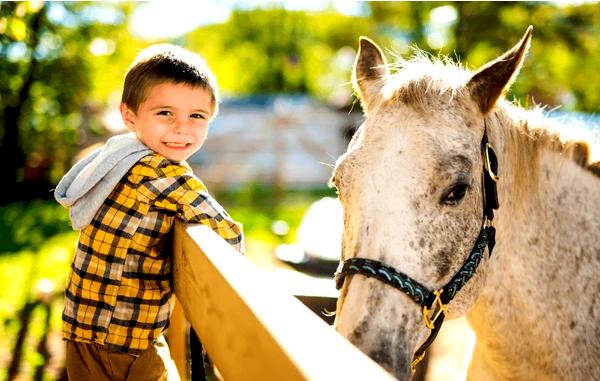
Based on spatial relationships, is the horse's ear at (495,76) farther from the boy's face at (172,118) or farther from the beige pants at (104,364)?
the beige pants at (104,364)

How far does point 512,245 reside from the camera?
2385 millimetres

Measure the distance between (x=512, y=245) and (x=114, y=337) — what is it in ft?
5.56

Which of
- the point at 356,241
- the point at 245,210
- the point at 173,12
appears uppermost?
the point at 173,12

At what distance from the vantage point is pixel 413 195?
6.25 ft

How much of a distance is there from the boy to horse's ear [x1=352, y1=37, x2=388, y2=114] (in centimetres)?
86

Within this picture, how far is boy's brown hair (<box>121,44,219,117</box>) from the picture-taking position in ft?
6.91

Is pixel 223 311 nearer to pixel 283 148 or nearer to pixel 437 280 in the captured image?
pixel 437 280

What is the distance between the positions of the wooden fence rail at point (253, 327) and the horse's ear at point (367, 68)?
1.25m

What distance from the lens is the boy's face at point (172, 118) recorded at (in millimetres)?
2117

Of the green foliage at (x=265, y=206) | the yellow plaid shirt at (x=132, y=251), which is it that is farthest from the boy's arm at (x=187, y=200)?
the green foliage at (x=265, y=206)

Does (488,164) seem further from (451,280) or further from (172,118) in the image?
(172,118)

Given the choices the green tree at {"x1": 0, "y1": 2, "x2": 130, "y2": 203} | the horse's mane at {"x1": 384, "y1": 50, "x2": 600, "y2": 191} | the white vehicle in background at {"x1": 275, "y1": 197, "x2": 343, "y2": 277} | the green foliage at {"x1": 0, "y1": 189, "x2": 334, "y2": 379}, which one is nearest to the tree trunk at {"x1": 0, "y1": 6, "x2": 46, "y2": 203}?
the green tree at {"x1": 0, "y1": 2, "x2": 130, "y2": 203}

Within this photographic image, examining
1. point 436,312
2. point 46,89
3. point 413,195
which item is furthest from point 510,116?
point 46,89

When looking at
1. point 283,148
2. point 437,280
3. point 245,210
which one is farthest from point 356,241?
point 283,148
